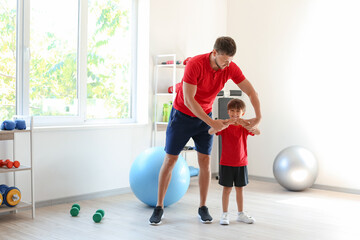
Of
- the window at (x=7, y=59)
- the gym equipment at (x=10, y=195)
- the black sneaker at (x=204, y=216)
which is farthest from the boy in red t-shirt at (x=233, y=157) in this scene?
the window at (x=7, y=59)

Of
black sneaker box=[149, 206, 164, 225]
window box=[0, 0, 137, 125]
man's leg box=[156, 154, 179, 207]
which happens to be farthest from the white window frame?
black sneaker box=[149, 206, 164, 225]

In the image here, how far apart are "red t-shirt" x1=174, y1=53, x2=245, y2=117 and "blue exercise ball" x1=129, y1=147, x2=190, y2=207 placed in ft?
1.99

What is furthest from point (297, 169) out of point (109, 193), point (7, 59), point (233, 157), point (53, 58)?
point (7, 59)

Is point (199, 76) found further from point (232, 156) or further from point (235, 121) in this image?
point (232, 156)

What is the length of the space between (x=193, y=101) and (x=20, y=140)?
1.57 m

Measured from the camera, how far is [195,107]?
10.2 ft

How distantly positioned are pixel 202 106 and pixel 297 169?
1.85m

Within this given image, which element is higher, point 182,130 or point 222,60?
point 222,60

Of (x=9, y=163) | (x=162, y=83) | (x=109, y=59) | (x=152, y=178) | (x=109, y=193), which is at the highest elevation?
(x=109, y=59)

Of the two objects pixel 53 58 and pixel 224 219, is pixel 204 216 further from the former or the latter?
pixel 53 58

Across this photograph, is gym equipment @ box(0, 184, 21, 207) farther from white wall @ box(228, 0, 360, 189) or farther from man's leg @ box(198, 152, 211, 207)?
white wall @ box(228, 0, 360, 189)

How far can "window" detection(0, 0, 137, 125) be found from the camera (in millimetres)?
3877

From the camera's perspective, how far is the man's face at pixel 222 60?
303 cm

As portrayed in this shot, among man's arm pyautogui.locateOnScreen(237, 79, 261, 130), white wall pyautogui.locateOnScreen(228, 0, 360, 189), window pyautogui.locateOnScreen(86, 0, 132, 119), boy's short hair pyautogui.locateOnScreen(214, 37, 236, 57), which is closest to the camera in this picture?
boy's short hair pyautogui.locateOnScreen(214, 37, 236, 57)
